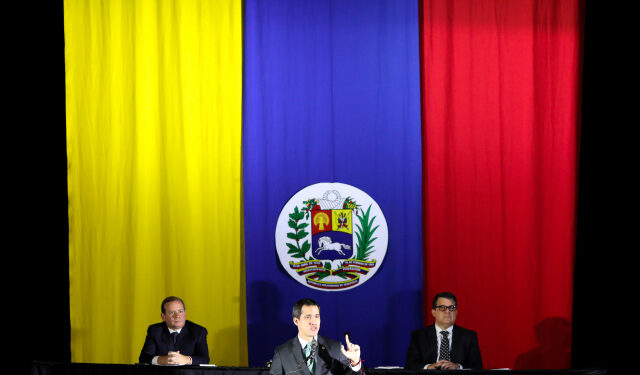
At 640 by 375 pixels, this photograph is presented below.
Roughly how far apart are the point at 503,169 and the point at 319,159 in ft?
4.59

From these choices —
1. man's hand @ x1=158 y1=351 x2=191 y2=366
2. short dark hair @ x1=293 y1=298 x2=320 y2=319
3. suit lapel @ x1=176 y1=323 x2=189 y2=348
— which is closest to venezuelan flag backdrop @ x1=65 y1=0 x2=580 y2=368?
suit lapel @ x1=176 y1=323 x2=189 y2=348

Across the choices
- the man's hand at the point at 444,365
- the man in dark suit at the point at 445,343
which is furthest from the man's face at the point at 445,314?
the man's hand at the point at 444,365

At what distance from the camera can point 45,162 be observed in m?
4.85

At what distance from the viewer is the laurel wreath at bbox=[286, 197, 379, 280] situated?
16.3 ft

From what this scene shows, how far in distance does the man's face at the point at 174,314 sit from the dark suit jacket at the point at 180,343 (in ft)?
0.25

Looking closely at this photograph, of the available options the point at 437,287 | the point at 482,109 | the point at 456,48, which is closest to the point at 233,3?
the point at 456,48

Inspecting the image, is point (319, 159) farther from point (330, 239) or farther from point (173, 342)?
point (173, 342)

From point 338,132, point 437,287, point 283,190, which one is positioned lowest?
point 437,287

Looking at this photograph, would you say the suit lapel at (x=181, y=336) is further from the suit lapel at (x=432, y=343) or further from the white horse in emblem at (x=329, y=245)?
the suit lapel at (x=432, y=343)

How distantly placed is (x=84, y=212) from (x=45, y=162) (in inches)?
17.9

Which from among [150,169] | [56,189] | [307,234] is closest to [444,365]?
[307,234]

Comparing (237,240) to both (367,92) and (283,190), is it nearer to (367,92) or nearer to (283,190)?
(283,190)

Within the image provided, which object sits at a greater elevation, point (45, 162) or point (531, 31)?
point (531, 31)

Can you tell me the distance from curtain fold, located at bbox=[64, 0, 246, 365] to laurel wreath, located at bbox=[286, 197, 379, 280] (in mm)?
416
